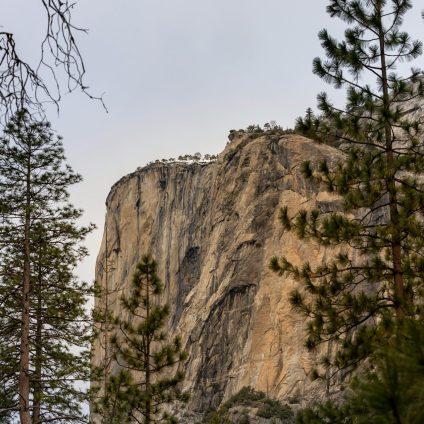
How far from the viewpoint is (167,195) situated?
3297 inches

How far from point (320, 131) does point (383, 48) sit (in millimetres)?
2083

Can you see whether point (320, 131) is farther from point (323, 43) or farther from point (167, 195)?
point (167, 195)

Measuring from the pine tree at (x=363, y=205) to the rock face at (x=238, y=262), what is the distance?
30513 mm

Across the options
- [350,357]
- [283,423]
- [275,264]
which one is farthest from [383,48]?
[283,423]

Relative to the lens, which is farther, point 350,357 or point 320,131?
point 320,131

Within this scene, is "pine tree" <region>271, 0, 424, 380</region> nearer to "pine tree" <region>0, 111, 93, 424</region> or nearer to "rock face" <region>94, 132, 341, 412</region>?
"pine tree" <region>0, 111, 93, 424</region>

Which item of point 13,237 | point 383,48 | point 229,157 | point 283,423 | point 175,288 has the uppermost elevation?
point 229,157

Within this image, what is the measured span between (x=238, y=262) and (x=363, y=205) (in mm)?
48932

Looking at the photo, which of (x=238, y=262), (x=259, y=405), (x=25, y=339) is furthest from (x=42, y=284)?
(x=238, y=262)

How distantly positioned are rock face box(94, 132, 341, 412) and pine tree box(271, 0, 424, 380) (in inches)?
1201

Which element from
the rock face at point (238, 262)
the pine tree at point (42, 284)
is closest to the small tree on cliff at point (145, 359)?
the pine tree at point (42, 284)

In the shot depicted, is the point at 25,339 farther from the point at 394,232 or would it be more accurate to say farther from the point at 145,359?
the point at 394,232

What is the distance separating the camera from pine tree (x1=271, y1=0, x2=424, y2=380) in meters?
11.8

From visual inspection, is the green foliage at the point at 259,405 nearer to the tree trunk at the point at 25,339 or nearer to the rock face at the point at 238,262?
the rock face at the point at 238,262
